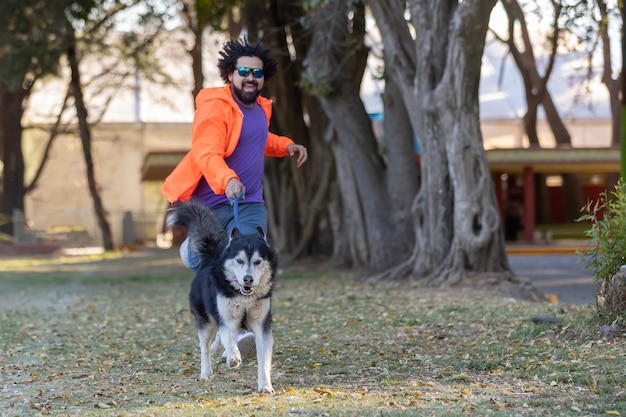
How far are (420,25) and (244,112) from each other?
290 inches

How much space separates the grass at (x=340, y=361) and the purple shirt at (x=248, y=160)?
1257 millimetres

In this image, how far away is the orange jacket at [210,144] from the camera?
7.15 meters

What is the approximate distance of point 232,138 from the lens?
24.4 ft

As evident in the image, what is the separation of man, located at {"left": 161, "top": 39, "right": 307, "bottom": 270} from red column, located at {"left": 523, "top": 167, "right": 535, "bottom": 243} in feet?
73.9

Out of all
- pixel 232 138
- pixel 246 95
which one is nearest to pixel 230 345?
pixel 232 138

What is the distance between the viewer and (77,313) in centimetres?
1311

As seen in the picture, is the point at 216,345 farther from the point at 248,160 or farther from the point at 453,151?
the point at 453,151

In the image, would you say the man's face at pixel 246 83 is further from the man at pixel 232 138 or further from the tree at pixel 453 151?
the tree at pixel 453 151

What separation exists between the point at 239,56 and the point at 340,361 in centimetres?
239

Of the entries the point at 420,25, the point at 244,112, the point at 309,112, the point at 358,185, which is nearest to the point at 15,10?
the point at 309,112

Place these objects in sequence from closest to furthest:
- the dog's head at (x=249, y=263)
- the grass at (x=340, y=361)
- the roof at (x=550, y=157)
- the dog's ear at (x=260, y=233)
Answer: the grass at (x=340, y=361)
the dog's head at (x=249, y=263)
the dog's ear at (x=260, y=233)
the roof at (x=550, y=157)

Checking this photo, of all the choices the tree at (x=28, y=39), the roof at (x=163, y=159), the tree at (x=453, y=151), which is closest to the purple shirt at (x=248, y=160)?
the tree at (x=453, y=151)

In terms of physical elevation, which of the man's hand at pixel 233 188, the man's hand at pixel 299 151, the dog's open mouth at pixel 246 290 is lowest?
the dog's open mouth at pixel 246 290

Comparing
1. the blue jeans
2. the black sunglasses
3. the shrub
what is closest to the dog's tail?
the blue jeans
